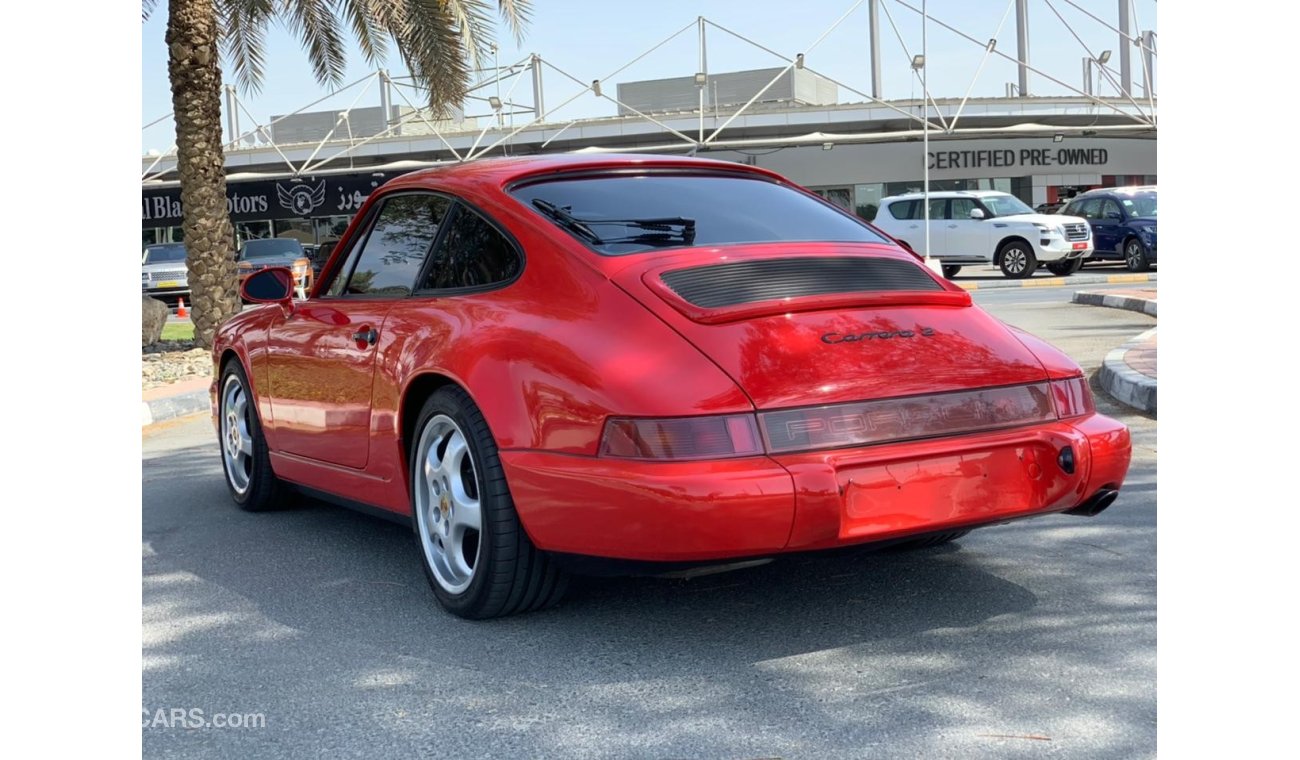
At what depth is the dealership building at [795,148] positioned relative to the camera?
40469mm

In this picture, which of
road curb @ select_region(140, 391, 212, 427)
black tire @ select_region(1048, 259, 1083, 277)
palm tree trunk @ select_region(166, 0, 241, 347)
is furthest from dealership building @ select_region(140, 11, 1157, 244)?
road curb @ select_region(140, 391, 212, 427)

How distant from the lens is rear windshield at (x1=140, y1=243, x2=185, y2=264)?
29.6 metres

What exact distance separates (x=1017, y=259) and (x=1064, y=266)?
1.11 metres

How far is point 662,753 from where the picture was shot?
9.51 feet

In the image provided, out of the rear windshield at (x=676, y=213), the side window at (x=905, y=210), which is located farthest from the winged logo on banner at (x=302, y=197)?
the rear windshield at (x=676, y=213)

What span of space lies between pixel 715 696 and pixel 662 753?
37cm

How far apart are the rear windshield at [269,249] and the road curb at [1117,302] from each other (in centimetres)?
1777

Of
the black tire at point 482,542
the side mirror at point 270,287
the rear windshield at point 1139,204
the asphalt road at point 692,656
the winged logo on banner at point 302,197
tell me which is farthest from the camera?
the winged logo on banner at point 302,197

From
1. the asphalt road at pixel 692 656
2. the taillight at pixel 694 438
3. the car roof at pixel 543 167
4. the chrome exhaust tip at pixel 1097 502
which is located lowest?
the asphalt road at pixel 692 656

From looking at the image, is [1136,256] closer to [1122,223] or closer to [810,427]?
[1122,223]

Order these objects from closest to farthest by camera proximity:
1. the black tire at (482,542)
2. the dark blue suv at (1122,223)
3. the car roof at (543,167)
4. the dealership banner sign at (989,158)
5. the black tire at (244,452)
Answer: the black tire at (482,542) → the car roof at (543,167) → the black tire at (244,452) → the dark blue suv at (1122,223) → the dealership banner sign at (989,158)

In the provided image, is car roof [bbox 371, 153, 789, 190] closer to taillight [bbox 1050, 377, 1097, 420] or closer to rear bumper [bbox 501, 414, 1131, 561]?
rear bumper [bbox 501, 414, 1131, 561]

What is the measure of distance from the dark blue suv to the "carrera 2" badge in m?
23.7

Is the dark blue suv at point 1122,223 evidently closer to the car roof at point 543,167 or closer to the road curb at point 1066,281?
the road curb at point 1066,281
